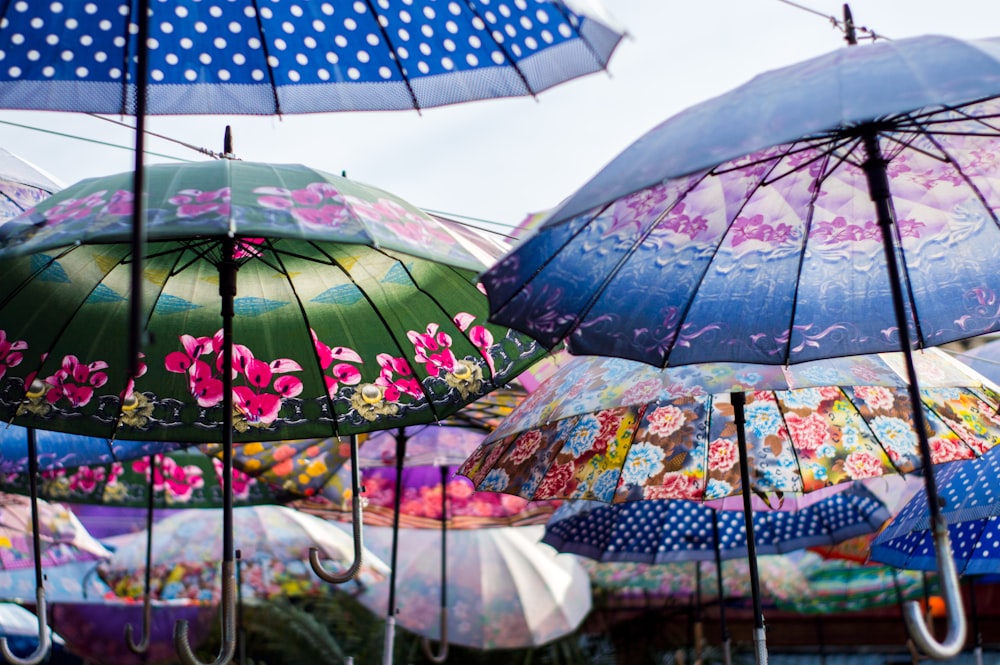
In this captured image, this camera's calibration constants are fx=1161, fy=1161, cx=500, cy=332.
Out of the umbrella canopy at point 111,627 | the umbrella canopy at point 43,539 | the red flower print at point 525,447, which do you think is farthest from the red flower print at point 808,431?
the umbrella canopy at point 111,627

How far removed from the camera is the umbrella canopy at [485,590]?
9.95 metres

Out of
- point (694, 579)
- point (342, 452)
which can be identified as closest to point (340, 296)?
point (342, 452)

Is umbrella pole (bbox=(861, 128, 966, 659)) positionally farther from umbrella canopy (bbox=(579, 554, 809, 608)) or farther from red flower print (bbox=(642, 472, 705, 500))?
umbrella canopy (bbox=(579, 554, 809, 608))

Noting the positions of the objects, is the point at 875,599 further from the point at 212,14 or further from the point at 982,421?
the point at 212,14

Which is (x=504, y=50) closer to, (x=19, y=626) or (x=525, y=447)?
(x=525, y=447)

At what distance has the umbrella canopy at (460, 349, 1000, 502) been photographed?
3.92 metres

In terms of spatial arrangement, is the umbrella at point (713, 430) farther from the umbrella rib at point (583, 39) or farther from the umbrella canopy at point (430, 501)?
the umbrella canopy at point (430, 501)

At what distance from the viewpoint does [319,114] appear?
3.09 meters

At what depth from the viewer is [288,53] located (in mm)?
3070

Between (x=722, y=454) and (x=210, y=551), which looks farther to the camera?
(x=210, y=551)

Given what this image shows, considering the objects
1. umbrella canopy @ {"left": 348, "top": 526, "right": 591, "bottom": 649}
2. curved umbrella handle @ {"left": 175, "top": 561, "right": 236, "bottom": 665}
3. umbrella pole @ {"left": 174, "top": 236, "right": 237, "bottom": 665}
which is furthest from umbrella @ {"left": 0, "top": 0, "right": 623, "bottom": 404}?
umbrella canopy @ {"left": 348, "top": 526, "right": 591, "bottom": 649}

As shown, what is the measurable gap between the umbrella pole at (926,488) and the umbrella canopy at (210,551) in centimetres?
619

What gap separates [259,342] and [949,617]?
230 cm

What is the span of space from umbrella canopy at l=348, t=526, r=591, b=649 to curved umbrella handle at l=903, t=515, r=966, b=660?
7.55 meters
